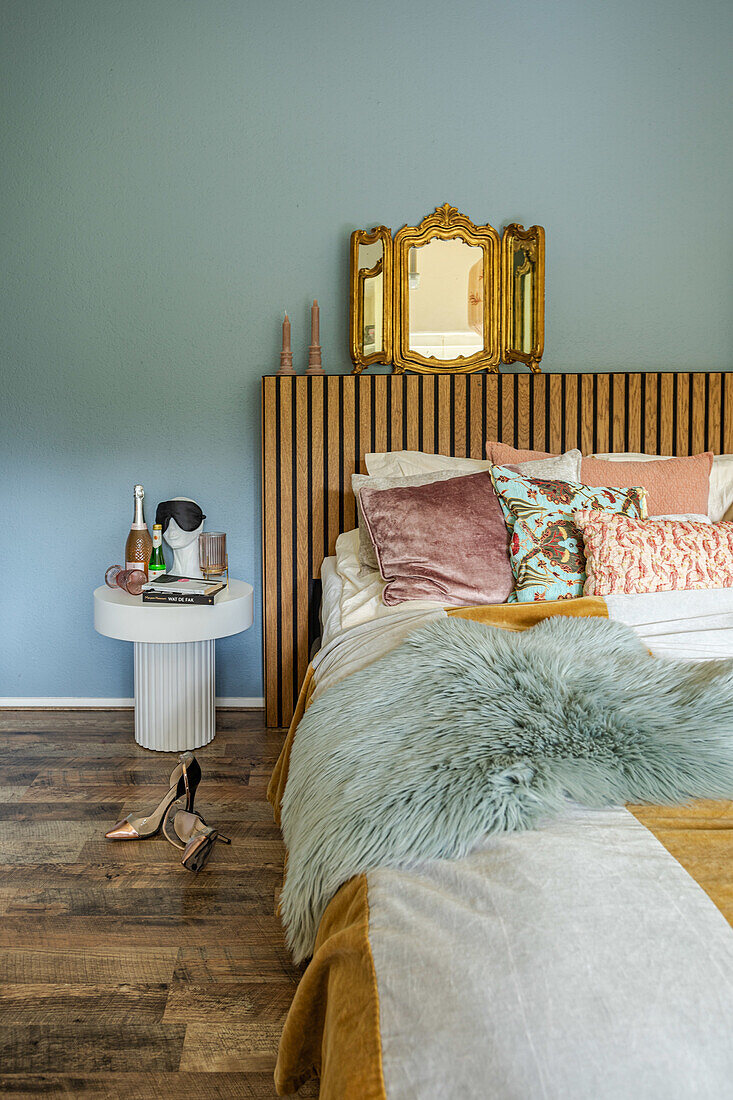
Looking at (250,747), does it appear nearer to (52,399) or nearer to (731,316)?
(52,399)

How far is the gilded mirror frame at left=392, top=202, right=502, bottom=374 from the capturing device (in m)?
2.65

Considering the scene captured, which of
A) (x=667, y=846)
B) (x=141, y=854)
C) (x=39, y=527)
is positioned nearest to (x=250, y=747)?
(x=141, y=854)

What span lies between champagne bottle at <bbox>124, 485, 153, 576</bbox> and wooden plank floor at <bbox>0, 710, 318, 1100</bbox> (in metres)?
0.69

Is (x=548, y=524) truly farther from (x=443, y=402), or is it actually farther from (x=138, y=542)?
(x=138, y=542)

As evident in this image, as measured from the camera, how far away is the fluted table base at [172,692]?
2359mm

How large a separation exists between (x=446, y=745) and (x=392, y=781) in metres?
0.09

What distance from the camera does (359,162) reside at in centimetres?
266

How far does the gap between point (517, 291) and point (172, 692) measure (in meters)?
1.85

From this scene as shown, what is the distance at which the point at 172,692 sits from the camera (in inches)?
93.4

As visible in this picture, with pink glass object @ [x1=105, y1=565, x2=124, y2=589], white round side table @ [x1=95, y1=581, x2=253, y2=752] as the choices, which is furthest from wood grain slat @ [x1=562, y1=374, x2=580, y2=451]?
pink glass object @ [x1=105, y1=565, x2=124, y2=589]

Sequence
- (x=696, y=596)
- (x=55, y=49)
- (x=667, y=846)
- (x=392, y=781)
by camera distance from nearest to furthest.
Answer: (x=667, y=846), (x=392, y=781), (x=696, y=596), (x=55, y=49)

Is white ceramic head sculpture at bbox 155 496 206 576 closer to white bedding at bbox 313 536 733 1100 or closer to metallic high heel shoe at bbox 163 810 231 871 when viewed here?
metallic high heel shoe at bbox 163 810 231 871

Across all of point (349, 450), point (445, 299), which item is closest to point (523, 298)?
point (445, 299)

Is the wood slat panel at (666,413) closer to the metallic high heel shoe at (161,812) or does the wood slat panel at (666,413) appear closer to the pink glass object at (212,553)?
the pink glass object at (212,553)
